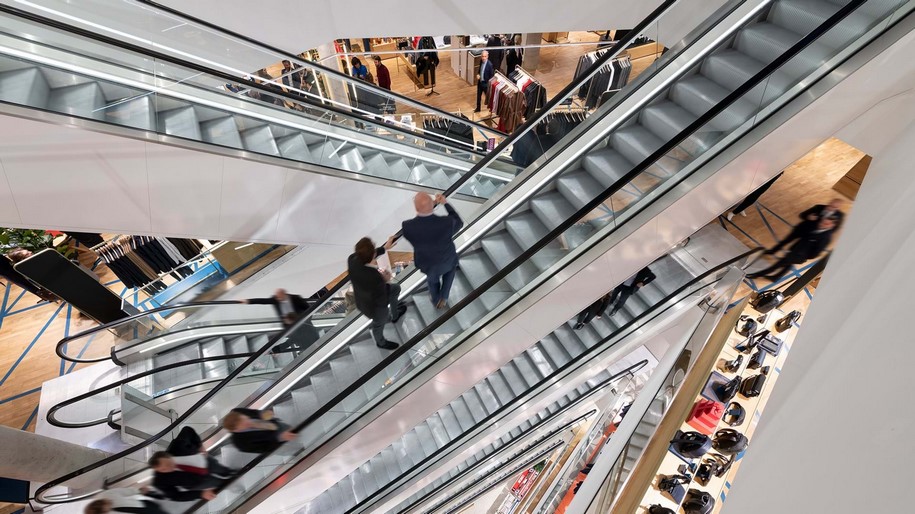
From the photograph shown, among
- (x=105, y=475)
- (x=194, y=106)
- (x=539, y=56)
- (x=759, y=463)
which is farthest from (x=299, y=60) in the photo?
Result: (x=539, y=56)

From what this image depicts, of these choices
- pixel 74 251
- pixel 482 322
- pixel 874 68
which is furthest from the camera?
pixel 74 251

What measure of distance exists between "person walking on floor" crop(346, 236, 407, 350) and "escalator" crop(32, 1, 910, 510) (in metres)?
0.18

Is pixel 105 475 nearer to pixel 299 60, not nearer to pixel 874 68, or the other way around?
pixel 299 60

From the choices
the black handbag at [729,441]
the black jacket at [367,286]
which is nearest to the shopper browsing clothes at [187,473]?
the black jacket at [367,286]

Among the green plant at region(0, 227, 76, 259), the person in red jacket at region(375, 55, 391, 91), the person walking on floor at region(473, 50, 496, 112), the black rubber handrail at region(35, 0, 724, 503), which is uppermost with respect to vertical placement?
the person in red jacket at region(375, 55, 391, 91)

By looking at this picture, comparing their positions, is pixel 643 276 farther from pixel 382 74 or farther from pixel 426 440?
pixel 382 74

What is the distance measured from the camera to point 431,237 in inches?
167

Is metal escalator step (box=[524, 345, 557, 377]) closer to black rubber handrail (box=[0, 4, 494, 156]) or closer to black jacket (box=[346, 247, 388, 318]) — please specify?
black jacket (box=[346, 247, 388, 318])

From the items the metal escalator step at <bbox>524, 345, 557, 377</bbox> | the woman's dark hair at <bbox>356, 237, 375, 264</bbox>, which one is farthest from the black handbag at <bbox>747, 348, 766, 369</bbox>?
the woman's dark hair at <bbox>356, 237, 375, 264</bbox>

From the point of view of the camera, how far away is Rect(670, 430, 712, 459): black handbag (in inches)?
136

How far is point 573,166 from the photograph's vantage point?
5008 mm

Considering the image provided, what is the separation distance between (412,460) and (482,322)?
3.87 meters

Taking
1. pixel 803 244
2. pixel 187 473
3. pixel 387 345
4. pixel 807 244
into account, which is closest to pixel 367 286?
pixel 387 345

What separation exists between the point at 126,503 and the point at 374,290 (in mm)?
4058
